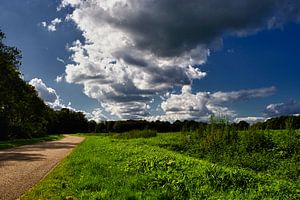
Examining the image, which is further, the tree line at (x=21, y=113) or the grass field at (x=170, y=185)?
the tree line at (x=21, y=113)

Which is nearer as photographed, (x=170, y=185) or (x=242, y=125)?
(x=170, y=185)

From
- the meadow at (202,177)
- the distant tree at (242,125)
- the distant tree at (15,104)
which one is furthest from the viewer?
the distant tree at (15,104)

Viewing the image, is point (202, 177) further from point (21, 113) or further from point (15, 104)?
point (21, 113)

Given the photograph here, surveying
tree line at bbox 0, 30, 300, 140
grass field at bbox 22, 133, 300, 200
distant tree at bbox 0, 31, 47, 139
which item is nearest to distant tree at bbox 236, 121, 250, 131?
tree line at bbox 0, 30, 300, 140

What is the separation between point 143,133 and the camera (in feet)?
150

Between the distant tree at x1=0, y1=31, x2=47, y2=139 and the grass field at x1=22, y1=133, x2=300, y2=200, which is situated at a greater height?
the distant tree at x1=0, y1=31, x2=47, y2=139

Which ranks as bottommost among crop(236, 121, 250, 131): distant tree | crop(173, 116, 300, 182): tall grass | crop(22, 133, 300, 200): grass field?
crop(22, 133, 300, 200): grass field

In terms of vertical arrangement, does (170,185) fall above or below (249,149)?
below

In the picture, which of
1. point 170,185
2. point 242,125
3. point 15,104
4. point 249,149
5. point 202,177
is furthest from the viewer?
point 15,104

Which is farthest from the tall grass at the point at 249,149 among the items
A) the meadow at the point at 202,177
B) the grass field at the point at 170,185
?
the grass field at the point at 170,185

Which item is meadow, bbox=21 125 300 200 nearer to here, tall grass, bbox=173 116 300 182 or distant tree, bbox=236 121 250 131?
tall grass, bbox=173 116 300 182

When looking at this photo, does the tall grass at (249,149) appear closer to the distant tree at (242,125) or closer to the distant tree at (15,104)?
the distant tree at (242,125)

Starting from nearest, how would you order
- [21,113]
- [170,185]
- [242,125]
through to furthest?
[170,185] → [242,125] → [21,113]

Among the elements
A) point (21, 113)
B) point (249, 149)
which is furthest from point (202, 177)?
point (21, 113)
